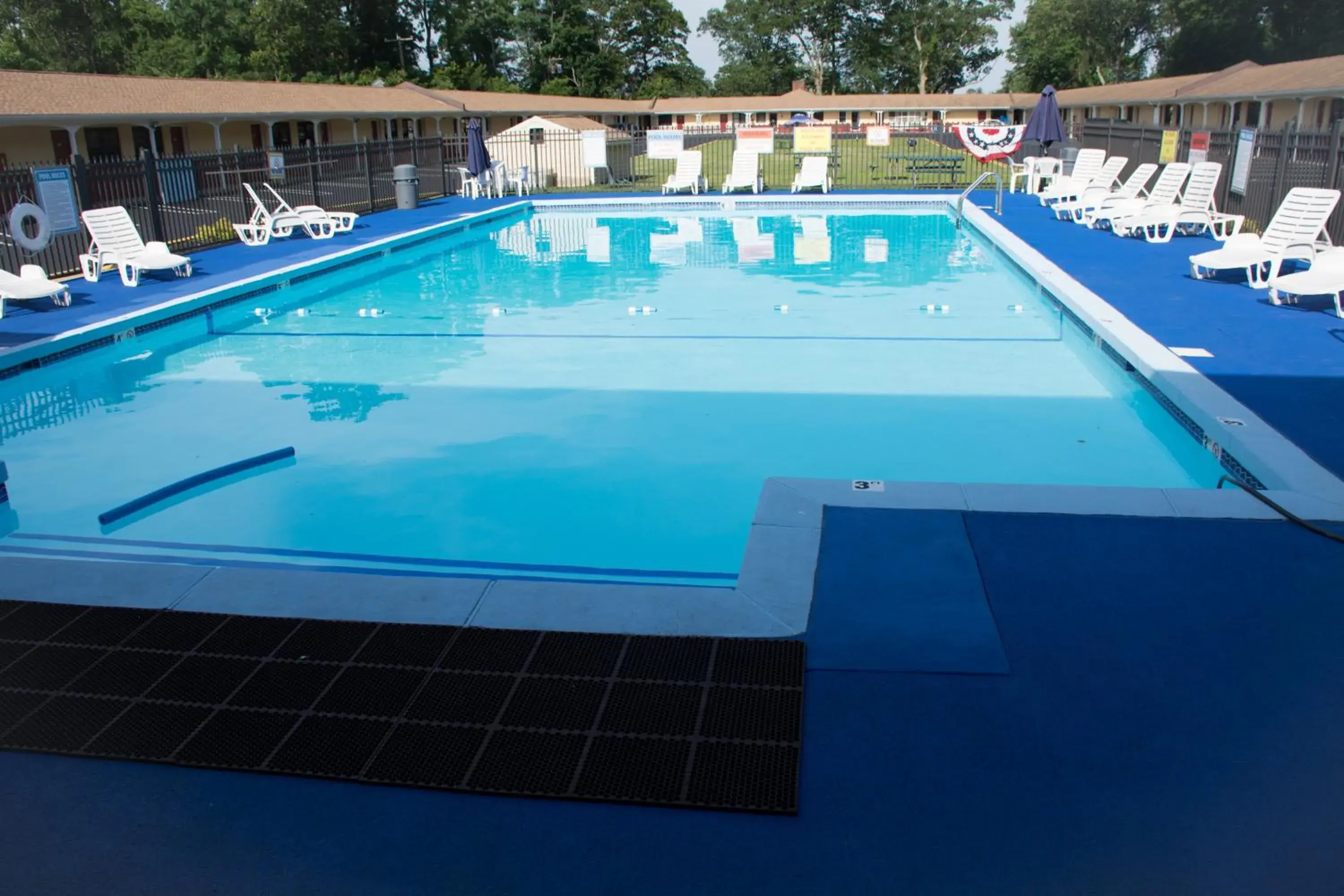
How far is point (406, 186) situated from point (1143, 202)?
40.7 ft

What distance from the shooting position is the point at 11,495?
620 centimetres

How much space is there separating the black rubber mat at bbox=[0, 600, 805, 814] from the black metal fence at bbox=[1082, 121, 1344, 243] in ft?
34.1

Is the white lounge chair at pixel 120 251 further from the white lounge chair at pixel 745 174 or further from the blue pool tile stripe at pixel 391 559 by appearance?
the white lounge chair at pixel 745 174

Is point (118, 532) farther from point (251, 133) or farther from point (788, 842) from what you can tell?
point (251, 133)

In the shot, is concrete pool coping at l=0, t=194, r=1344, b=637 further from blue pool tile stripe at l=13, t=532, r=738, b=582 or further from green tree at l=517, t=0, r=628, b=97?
green tree at l=517, t=0, r=628, b=97

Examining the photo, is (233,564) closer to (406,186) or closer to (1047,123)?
(406,186)

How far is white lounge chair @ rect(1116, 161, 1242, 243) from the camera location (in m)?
13.3

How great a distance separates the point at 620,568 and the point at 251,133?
30350 millimetres

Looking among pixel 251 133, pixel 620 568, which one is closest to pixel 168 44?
pixel 251 133

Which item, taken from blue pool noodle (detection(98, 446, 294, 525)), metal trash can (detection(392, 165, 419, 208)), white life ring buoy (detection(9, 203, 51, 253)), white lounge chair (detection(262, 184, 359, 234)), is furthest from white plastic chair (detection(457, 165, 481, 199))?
blue pool noodle (detection(98, 446, 294, 525))

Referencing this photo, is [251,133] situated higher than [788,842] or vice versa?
[251,133]

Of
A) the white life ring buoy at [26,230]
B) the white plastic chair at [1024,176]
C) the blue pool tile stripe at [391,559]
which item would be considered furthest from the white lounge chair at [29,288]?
the white plastic chair at [1024,176]

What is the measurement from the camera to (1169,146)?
16094 millimetres

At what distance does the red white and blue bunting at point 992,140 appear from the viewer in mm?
20297
